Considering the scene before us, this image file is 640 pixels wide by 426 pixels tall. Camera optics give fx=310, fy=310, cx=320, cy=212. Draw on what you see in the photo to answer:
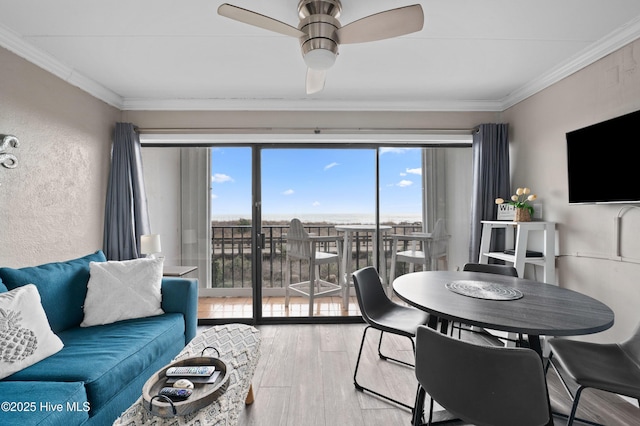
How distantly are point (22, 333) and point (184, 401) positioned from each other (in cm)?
106

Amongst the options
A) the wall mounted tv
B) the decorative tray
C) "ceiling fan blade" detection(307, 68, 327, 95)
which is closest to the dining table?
the wall mounted tv

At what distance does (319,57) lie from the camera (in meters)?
1.71

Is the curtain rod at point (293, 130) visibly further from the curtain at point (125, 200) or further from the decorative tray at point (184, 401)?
the decorative tray at point (184, 401)

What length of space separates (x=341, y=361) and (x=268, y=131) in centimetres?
239

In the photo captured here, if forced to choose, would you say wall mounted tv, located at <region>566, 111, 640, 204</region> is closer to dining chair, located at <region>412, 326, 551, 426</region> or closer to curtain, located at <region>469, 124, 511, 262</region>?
curtain, located at <region>469, 124, 511, 262</region>

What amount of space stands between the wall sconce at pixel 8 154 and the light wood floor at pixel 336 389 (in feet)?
7.58

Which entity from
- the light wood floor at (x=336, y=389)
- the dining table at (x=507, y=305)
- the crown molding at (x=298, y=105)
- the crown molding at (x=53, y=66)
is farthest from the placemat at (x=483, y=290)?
the crown molding at (x=53, y=66)

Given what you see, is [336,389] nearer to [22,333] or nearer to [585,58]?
[22,333]

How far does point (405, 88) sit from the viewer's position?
3092 millimetres

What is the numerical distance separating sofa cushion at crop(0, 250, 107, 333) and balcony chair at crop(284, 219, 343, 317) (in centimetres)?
196

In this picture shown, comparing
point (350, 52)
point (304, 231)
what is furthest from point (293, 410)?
point (350, 52)

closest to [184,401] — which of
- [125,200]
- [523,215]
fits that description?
[125,200]

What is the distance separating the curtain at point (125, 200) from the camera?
10.2ft

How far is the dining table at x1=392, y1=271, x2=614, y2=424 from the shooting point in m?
1.32
